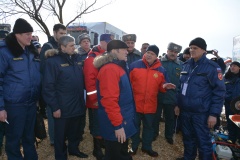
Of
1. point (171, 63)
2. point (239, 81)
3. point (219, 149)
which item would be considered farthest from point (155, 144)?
point (239, 81)

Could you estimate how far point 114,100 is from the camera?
252 cm

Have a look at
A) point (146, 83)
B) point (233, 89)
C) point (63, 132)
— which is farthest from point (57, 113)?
point (233, 89)

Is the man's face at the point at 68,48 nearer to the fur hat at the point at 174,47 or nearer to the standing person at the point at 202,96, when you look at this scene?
the standing person at the point at 202,96

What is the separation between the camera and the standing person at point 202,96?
318cm

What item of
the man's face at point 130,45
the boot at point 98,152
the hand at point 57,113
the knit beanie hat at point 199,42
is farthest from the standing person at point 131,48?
the hand at point 57,113

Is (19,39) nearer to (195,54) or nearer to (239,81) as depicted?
(195,54)

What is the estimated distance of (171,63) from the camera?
16.0 ft

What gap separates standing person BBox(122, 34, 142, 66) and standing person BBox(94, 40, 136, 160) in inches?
82.5

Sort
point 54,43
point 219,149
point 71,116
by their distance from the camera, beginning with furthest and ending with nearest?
point 54,43 → point 219,149 → point 71,116

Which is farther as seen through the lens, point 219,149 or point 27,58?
point 219,149

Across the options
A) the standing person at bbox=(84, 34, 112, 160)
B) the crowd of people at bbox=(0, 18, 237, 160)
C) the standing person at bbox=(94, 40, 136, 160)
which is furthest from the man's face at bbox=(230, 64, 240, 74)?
the standing person at bbox=(94, 40, 136, 160)

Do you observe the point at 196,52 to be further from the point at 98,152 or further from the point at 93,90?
the point at 98,152

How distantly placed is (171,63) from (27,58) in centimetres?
327

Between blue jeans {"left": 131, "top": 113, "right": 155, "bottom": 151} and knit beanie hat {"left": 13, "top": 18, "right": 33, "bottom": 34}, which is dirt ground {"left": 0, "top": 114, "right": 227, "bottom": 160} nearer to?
blue jeans {"left": 131, "top": 113, "right": 155, "bottom": 151}
